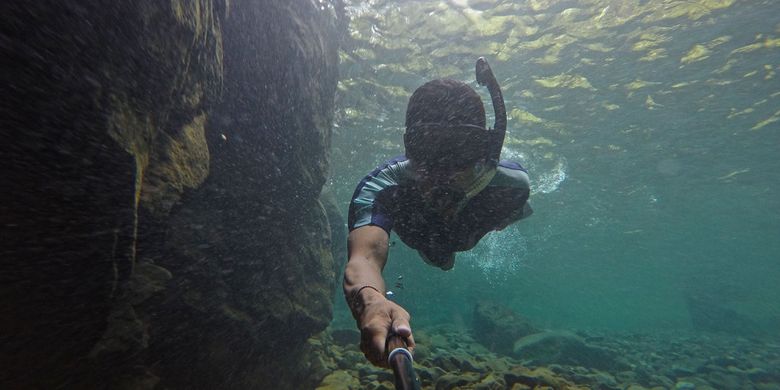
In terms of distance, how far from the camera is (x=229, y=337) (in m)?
4.41

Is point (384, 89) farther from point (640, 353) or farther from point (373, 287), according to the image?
point (640, 353)

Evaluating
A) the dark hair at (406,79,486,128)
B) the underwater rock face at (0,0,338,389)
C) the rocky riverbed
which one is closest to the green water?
the underwater rock face at (0,0,338,389)

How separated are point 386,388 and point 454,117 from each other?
362 centimetres

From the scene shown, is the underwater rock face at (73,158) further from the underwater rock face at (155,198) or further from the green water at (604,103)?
the green water at (604,103)

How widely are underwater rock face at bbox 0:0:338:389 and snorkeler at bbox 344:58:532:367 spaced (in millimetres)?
1612

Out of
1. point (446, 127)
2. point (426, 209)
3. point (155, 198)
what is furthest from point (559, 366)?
point (155, 198)

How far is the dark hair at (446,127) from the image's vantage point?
292 cm

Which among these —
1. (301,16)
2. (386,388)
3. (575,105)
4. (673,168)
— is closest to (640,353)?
(575,105)

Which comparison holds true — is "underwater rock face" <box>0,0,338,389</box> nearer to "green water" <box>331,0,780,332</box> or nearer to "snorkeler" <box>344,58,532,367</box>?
"snorkeler" <box>344,58,532,367</box>

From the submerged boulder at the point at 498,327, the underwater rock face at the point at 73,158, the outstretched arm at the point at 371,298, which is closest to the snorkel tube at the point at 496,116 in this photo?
the outstretched arm at the point at 371,298

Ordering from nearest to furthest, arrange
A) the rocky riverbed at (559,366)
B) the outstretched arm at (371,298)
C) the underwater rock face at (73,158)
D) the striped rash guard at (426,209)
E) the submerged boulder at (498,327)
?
the outstretched arm at (371,298) → the underwater rock face at (73,158) → the striped rash guard at (426,209) → the rocky riverbed at (559,366) → the submerged boulder at (498,327)

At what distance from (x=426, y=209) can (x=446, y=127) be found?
761mm

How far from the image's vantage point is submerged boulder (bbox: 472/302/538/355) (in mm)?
14914

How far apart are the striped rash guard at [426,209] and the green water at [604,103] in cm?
795
